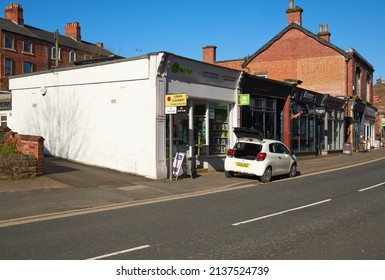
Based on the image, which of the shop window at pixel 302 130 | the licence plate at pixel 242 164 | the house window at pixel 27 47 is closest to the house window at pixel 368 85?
the shop window at pixel 302 130

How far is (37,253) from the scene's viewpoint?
6180 mm

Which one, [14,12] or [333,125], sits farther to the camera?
[14,12]

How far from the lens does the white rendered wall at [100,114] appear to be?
1582 centimetres

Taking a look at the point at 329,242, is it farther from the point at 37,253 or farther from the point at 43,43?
the point at 43,43

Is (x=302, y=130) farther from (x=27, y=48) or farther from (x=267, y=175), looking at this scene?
(x=27, y=48)

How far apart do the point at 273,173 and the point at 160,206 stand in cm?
701

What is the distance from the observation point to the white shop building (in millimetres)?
15812

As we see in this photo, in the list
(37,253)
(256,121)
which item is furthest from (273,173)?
(37,253)

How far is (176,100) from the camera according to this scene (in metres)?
15.2

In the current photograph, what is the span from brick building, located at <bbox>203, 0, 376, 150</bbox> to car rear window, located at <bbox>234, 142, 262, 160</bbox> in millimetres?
19573

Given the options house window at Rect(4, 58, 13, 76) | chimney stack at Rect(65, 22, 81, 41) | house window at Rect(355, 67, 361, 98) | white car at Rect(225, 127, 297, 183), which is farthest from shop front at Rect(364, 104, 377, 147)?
chimney stack at Rect(65, 22, 81, 41)

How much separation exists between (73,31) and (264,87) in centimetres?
4755

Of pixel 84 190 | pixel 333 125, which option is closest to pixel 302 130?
pixel 333 125

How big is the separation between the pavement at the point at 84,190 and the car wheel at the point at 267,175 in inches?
12.3
